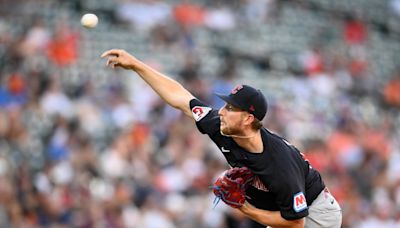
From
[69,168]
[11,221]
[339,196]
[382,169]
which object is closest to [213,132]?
[11,221]

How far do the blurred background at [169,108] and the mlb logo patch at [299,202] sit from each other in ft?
15.0

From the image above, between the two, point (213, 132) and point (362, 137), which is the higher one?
point (362, 137)

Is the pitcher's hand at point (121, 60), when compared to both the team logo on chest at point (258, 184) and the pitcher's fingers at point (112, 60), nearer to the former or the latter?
the pitcher's fingers at point (112, 60)

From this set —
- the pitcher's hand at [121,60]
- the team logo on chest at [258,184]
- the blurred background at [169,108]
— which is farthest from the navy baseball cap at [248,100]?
the blurred background at [169,108]

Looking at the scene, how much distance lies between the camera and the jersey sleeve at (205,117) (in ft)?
24.0

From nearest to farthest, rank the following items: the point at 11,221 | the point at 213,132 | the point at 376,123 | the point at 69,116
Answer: the point at 213,132
the point at 11,221
the point at 69,116
the point at 376,123

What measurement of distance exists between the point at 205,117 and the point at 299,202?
98 centimetres

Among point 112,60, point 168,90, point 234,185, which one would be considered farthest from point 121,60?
point 234,185

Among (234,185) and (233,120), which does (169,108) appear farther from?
Result: (233,120)

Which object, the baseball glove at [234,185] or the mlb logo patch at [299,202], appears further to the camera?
the baseball glove at [234,185]

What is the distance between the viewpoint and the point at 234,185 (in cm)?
713

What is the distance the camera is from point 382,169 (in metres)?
14.9

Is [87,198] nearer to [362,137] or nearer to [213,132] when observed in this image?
[213,132]

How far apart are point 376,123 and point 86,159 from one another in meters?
7.54
